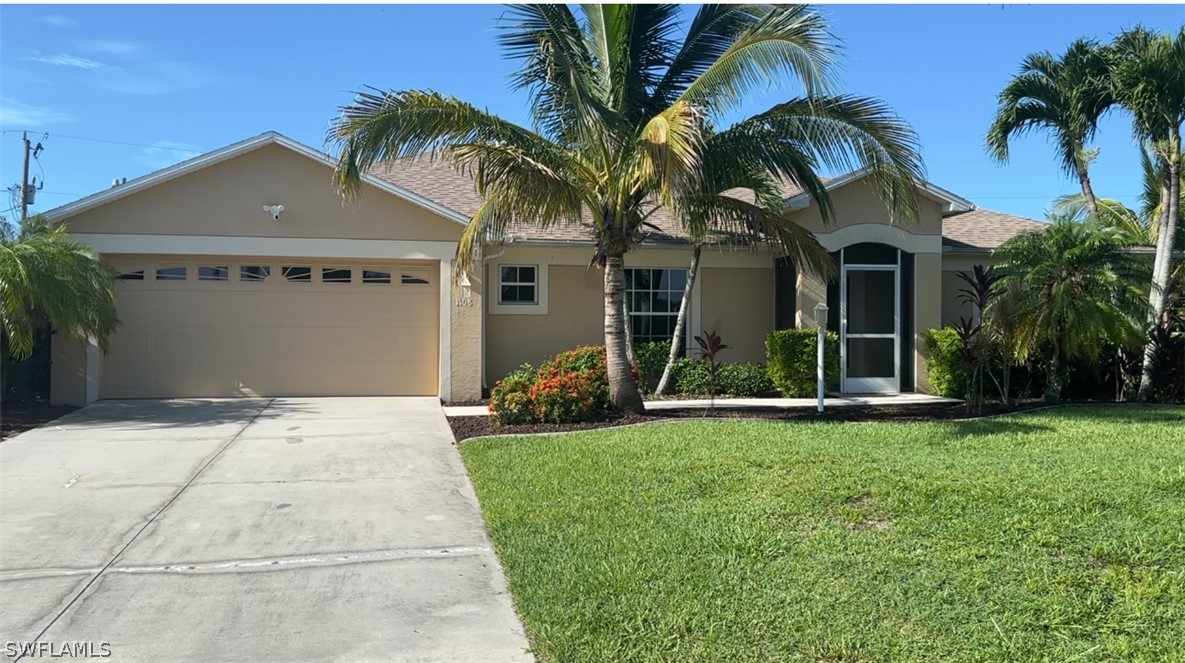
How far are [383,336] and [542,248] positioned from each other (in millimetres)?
3022

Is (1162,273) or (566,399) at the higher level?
(1162,273)

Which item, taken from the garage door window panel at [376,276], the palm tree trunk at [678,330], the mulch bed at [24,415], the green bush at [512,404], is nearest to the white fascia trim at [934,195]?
the palm tree trunk at [678,330]

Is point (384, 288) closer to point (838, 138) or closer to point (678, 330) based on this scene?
point (678, 330)

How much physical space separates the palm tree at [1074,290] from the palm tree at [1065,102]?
198 cm

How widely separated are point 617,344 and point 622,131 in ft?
9.32

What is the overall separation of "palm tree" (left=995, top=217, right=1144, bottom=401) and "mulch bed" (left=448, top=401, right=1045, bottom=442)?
104 centimetres

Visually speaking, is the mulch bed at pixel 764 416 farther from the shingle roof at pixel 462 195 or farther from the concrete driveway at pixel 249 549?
the shingle roof at pixel 462 195

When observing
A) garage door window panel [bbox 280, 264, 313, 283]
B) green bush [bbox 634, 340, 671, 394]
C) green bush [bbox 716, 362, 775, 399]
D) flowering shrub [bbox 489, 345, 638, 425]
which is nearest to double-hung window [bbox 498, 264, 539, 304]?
green bush [bbox 634, 340, 671, 394]

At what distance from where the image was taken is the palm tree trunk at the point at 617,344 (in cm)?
1148

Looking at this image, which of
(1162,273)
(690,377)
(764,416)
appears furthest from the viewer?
(690,377)

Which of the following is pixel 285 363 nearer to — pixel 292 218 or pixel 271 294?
pixel 271 294

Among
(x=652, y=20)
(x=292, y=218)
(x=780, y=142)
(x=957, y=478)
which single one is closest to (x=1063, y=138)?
(x=780, y=142)

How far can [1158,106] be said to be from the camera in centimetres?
1205

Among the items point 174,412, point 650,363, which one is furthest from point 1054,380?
point 174,412
